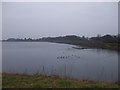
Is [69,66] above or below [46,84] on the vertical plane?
below

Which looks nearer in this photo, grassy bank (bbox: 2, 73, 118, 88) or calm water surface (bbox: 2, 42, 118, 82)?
grassy bank (bbox: 2, 73, 118, 88)

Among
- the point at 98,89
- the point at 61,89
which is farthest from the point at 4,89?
the point at 98,89

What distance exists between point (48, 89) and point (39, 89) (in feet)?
0.89

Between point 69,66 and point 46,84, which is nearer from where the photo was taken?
point 46,84

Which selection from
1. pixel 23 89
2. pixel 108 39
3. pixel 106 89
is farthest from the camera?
pixel 108 39

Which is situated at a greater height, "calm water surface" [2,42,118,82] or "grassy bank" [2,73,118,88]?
"grassy bank" [2,73,118,88]

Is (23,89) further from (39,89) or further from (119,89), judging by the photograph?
(119,89)

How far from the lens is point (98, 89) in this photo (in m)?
4.79

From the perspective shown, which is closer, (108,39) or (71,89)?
(71,89)

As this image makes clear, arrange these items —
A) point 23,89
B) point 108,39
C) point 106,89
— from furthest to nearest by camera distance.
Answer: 1. point 108,39
2. point 106,89
3. point 23,89

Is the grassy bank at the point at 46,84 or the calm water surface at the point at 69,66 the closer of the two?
the grassy bank at the point at 46,84

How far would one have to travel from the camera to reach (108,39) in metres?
67.7

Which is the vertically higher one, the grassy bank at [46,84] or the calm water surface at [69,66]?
the grassy bank at [46,84]

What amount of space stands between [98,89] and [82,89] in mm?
515
